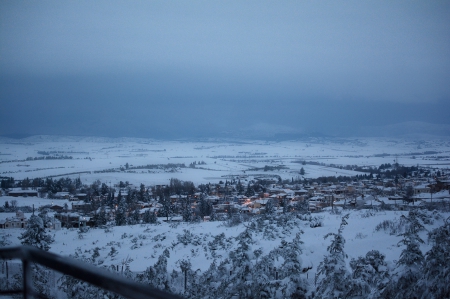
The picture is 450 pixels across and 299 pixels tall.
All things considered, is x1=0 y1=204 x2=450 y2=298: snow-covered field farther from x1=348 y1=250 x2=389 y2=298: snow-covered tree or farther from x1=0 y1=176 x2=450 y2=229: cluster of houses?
x1=0 y1=176 x2=450 y2=229: cluster of houses

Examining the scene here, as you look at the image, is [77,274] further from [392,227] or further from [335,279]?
[392,227]

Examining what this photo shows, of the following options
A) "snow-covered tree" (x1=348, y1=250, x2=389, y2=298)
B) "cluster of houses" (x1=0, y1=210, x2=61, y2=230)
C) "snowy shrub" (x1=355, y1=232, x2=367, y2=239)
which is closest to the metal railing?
"snow-covered tree" (x1=348, y1=250, x2=389, y2=298)

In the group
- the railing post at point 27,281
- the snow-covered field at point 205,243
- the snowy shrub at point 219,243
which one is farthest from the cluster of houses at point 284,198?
the railing post at point 27,281

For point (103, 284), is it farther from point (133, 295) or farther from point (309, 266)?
point (309, 266)

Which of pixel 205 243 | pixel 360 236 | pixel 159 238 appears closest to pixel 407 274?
pixel 360 236

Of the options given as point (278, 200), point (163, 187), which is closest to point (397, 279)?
point (278, 200)

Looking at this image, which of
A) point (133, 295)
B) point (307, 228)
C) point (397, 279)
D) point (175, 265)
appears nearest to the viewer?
point (133, 295)
